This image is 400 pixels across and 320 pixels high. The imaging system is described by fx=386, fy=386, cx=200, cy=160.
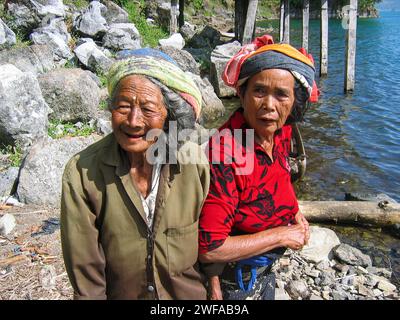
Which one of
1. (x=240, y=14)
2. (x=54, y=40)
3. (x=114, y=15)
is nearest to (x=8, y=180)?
(x=54, y=40)

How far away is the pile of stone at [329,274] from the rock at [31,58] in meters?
6.37

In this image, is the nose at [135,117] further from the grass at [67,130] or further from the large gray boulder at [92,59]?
the large gray boulder at [92,59]

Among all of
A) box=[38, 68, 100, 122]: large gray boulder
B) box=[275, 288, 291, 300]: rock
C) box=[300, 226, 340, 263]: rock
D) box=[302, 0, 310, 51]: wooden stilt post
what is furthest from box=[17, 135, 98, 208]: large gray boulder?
box=[302, 0, 310, 51]: wooden stilt post

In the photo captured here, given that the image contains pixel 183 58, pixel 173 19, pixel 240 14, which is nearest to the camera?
pixel 183 58

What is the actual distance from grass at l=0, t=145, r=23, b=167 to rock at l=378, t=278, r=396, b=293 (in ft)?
15.9

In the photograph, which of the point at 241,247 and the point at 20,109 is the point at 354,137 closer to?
the point at 20,109

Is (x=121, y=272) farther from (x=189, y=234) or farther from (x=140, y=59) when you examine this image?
(x=140, y=59)

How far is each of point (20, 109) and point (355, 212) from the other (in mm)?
5123

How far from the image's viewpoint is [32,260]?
3.67m

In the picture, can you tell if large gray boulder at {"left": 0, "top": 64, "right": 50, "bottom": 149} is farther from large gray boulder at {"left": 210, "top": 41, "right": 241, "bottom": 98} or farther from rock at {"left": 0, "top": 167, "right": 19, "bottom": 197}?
large gray boulder at {"left": 210, "top": 41, "right": 241, "bottom": 98}

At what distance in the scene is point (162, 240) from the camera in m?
1.78

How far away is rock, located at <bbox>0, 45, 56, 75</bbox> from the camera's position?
25.5ft

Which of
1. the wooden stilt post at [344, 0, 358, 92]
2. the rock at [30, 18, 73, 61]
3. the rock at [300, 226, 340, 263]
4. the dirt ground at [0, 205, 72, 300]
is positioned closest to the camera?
the dirt ground at [0, 205, 72, 300]

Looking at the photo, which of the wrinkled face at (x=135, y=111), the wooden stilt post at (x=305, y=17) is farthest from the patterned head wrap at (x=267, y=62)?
the wooden stilt post at (x=305, y=17)
